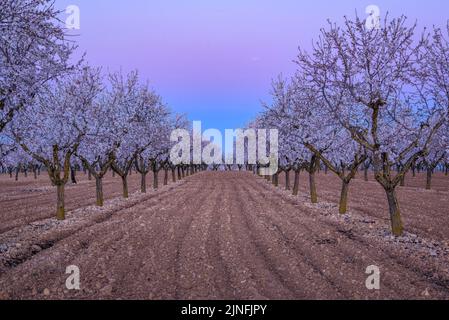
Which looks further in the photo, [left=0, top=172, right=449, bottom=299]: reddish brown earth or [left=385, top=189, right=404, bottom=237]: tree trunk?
[left=385, top=189, right=404, bottom=237]: tree trunk

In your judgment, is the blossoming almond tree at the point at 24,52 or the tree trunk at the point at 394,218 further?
the tree trunk at the point at 394,218

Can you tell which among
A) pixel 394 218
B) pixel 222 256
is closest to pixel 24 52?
pixel 222 256

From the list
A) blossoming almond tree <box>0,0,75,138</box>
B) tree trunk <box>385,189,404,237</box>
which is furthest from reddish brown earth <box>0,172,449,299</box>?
blossoming almond tree <box>0,0,75,138</box>

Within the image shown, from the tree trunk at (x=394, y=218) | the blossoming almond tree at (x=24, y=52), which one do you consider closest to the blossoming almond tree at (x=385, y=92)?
the tree trunk at (x=394, y=218)

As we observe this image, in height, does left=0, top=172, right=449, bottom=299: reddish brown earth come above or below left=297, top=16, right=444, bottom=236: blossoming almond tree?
below

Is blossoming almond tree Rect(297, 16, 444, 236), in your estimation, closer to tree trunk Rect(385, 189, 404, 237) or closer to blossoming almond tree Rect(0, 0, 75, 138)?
tree trunk Rect(385, 189, 404, 237)

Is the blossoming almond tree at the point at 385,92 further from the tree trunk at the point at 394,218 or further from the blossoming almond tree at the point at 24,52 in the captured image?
the blossoming almond tree at the point at 24,52

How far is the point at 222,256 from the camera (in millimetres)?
14156

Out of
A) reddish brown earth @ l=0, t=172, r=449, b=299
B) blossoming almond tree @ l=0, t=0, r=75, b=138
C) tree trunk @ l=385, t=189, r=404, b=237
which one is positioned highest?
blossoming almond tree @ l=0, t=0, r=75, b=138

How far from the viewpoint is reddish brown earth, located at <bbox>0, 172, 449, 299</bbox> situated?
1071 centimetres

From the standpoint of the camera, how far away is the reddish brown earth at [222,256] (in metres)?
Result: 10.7

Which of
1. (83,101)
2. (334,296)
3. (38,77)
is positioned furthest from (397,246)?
(83,101)

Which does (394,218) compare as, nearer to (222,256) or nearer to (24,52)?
(222,256)
